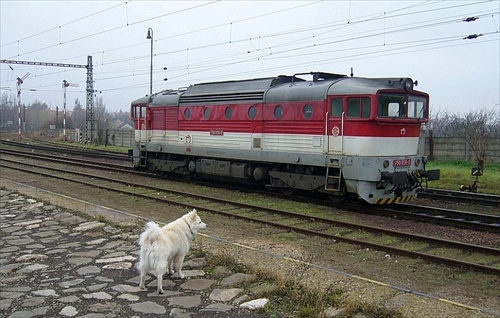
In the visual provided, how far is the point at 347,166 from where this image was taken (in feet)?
42.7

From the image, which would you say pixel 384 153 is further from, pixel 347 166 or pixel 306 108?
pixel 306 108

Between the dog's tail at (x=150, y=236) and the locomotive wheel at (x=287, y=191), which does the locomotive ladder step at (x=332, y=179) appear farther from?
the dog's tail at (x=150, y=236)

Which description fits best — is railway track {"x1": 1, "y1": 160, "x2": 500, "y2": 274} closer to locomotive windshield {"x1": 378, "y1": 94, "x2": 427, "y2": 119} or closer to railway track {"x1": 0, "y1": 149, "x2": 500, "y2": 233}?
railway track {"x1": 0, "y1": 149, "x2": 500, "y2": 233}

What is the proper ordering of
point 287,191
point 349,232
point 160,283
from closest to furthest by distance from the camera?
point 160,283, point 349,232, point 287,191

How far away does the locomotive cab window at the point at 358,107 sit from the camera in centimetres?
1264

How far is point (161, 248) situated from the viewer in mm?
6168

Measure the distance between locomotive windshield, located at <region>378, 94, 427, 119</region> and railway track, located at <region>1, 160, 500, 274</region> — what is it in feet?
11.1

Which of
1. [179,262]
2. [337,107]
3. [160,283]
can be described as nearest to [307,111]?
[337,107]

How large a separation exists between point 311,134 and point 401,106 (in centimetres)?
263

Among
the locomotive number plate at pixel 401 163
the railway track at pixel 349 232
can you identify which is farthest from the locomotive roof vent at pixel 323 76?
the railway track at pixel 349 232

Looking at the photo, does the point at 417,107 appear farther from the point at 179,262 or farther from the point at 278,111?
the point at 179,262

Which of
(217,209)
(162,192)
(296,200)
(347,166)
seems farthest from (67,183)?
(347,166)

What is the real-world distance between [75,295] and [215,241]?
10.9 ft

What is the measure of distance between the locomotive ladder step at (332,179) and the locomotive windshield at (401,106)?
2.04 m
